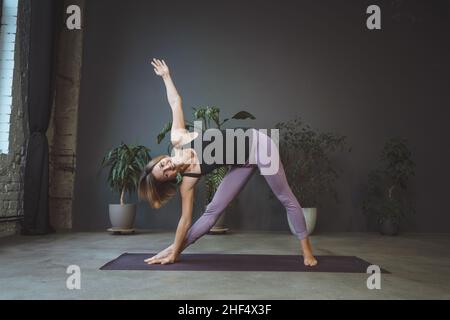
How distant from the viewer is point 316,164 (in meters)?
5.01

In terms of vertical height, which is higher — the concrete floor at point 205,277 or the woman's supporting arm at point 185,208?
the woman's supporting arm at point 185,208

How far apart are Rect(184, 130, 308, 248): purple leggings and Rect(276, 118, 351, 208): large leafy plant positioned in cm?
204

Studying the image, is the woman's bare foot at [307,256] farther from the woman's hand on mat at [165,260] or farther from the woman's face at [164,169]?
the woman's face at [164,169]

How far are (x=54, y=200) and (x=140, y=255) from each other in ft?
8.39

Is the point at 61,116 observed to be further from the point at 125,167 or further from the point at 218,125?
the point at 218,125

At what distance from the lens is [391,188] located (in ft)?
16.1

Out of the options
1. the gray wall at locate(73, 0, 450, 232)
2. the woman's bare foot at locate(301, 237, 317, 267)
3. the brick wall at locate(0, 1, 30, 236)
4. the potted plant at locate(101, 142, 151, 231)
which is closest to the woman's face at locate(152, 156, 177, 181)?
the woman's bare foot at locate(301, 237, 317, 267)

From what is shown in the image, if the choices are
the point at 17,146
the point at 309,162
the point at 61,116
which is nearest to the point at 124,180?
→ the point at 17,146

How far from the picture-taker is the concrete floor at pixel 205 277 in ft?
6.25

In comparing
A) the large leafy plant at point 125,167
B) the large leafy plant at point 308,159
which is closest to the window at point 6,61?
the large leafy plant at point 125,167

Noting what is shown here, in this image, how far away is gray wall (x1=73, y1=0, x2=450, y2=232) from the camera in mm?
5223

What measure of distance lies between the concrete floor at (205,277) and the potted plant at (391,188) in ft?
3.13
